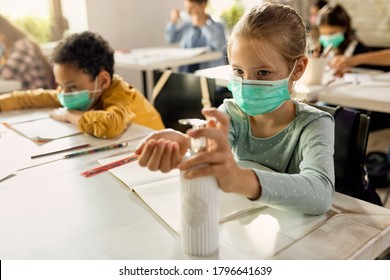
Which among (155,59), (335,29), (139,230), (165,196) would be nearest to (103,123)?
(165,196)

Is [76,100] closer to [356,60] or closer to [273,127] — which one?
[273,127]

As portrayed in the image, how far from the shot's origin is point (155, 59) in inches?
118

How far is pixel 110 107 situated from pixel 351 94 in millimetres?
1084

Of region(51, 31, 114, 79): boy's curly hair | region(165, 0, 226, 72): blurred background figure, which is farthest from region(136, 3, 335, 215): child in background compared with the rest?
region(165, 0, 226, 72): blurred background figure

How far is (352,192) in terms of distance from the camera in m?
1.18

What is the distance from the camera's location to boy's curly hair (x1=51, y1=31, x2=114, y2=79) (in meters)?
1.53

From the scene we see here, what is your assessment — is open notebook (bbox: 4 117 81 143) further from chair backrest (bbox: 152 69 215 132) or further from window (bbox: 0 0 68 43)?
window (bbox: 0 0 68 43)

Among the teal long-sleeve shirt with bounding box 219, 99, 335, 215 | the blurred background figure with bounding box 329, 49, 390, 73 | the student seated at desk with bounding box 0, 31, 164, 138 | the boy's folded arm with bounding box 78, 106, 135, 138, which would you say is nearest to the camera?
the teal long-sleeve shirt with bounding box 219, 99, 335, 215

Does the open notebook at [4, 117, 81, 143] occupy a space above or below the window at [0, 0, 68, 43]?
below

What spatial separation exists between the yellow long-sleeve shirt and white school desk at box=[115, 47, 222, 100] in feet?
3.69

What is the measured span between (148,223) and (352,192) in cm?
67

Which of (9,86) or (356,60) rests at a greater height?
(356,60)
